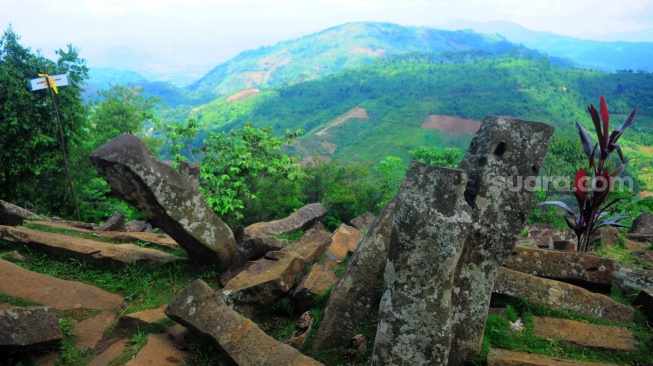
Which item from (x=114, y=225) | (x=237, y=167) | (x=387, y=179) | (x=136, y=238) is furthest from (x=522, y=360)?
(x=387, y=179)

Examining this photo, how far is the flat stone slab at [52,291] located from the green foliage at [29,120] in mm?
11812

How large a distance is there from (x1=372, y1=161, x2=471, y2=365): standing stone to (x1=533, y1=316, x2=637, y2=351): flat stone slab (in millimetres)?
1781

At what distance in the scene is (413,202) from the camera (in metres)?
3.75

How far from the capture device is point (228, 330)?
15.4ft

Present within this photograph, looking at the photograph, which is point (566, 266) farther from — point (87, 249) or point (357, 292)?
point (87, 249)

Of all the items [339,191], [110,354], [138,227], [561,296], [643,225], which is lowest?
[339,191]

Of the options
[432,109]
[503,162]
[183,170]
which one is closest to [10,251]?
[183,170]

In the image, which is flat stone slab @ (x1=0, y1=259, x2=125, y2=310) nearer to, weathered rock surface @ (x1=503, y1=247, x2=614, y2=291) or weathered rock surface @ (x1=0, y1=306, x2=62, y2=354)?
weathered rock surface @ (x1=0, y1=306, x2=62, y2=354)

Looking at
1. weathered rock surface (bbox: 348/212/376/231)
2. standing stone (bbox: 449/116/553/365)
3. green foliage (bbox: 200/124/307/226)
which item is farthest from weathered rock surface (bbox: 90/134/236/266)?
green foliage (bbox: 200/124/307/226)

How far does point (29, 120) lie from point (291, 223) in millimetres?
11871

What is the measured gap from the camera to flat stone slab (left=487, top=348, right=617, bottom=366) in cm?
409

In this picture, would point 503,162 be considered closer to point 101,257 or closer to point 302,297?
point 302,297

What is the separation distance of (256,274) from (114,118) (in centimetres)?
2877

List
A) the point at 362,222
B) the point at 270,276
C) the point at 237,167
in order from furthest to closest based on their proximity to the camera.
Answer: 1. the point at 237,167
2. the point at 362,222
3. the point at 270,276
